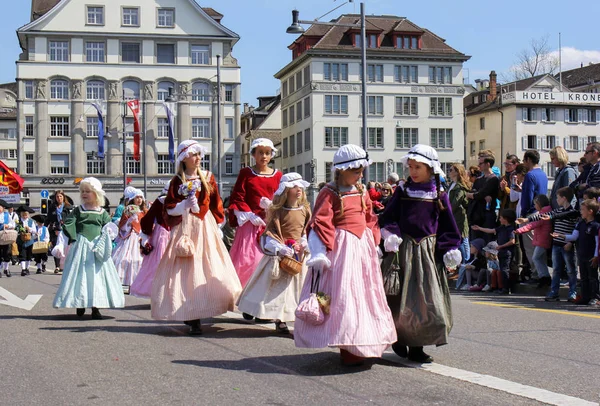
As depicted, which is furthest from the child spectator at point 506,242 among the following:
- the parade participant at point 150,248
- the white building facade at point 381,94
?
the white building facade at point 381,94

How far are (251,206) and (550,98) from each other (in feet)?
271

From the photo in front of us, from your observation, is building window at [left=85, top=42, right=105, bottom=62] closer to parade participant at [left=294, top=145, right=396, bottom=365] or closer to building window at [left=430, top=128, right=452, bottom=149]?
building window at [left=430, top=128, right=452, bottom=149]

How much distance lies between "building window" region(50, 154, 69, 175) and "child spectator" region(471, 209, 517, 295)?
66.5 meters

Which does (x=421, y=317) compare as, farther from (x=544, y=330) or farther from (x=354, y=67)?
(x=354, y=67)

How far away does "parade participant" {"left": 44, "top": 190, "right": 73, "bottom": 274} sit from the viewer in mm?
23413

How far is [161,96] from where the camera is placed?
3135 inches

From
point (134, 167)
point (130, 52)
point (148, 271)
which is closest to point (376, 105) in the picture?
point (130, 52)

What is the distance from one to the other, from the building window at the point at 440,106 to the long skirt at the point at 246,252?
253ft

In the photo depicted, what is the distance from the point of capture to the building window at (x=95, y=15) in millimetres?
78812

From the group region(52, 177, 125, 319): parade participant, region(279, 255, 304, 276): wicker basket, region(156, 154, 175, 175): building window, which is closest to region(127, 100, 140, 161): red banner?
region(156, 154, 175, 175): building window

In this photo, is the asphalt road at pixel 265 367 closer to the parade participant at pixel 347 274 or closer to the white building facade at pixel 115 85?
the parade participant at pixel 347 274

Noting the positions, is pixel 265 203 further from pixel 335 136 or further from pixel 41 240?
pixel 335 136

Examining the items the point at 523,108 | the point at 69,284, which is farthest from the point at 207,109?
the point at 69,284

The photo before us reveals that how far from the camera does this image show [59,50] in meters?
78.5
